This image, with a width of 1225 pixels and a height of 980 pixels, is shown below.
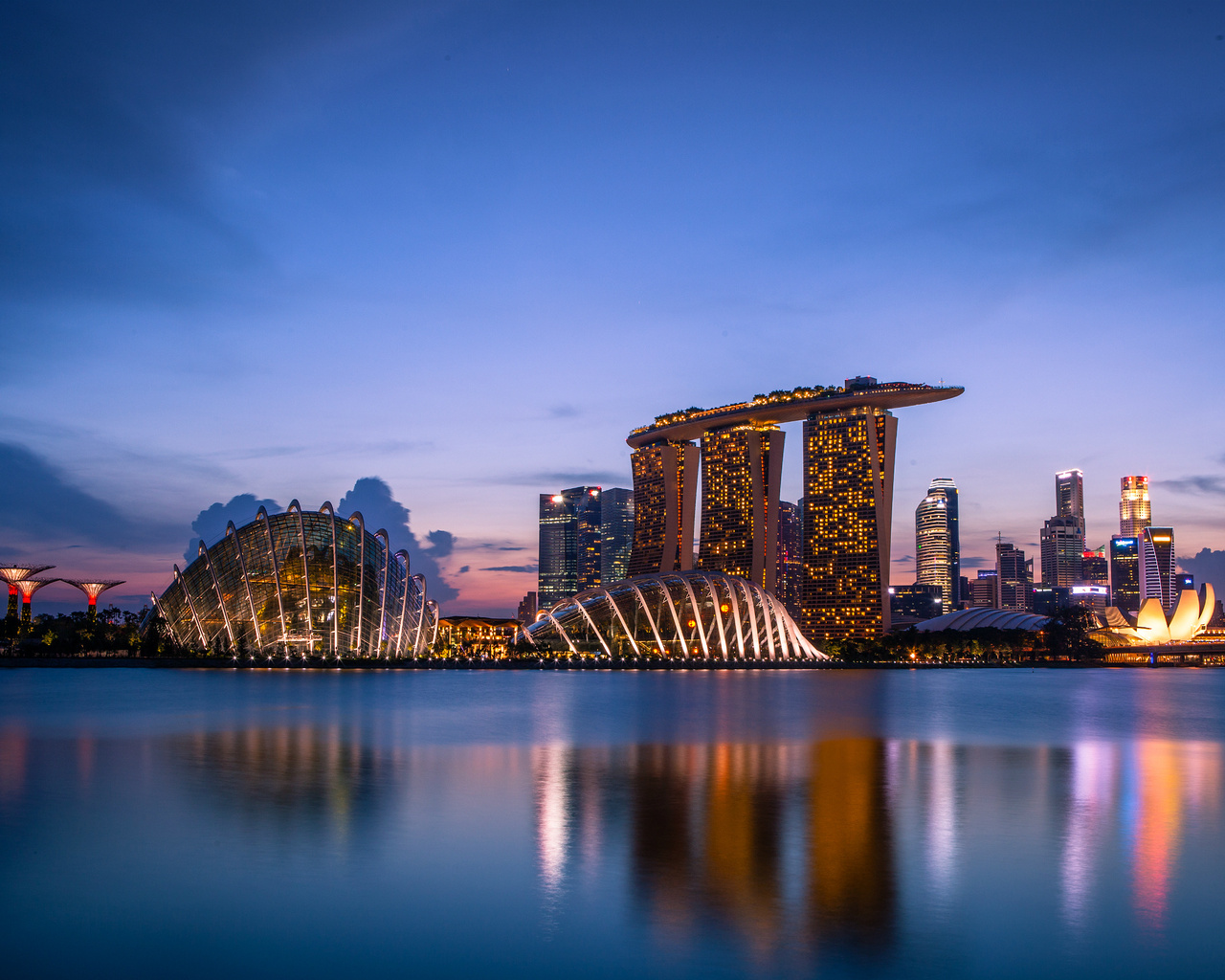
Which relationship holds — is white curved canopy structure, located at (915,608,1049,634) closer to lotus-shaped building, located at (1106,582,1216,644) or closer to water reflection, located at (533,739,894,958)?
lotus-shaped building, located at (1106,582,1216,644)

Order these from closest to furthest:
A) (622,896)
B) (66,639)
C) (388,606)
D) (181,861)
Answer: (622,896)
(181,861)
(388,606)
(66,639)

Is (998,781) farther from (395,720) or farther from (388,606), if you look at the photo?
(388,606)

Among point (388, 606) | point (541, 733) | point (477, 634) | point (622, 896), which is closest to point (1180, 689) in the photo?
point (388, 606)

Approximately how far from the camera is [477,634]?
16312cm

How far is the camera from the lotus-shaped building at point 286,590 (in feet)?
269

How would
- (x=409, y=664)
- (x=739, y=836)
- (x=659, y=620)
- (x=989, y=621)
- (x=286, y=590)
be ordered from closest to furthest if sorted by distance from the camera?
(x=739, y=836) → (x=286, y=590) → (x=409, y=664) → (x=659, y=620) → (x=989, y=621)

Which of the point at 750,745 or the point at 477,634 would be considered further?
the point at 477,634

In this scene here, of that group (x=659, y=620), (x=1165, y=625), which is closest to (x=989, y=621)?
(x=1165, y=625)

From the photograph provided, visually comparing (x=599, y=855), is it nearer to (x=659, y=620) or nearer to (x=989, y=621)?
(x=659, y=620)

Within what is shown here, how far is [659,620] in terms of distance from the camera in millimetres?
113312

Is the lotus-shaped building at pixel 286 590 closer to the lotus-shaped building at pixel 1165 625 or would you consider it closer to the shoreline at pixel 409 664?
the shoreline at pixel 409 664

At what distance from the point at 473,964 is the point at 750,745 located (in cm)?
2206

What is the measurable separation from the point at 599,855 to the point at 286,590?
71339mm

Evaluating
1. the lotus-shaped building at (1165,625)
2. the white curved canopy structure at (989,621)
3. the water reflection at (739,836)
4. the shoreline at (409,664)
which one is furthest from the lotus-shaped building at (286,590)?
the lotus-shaped building at (1165,625)
